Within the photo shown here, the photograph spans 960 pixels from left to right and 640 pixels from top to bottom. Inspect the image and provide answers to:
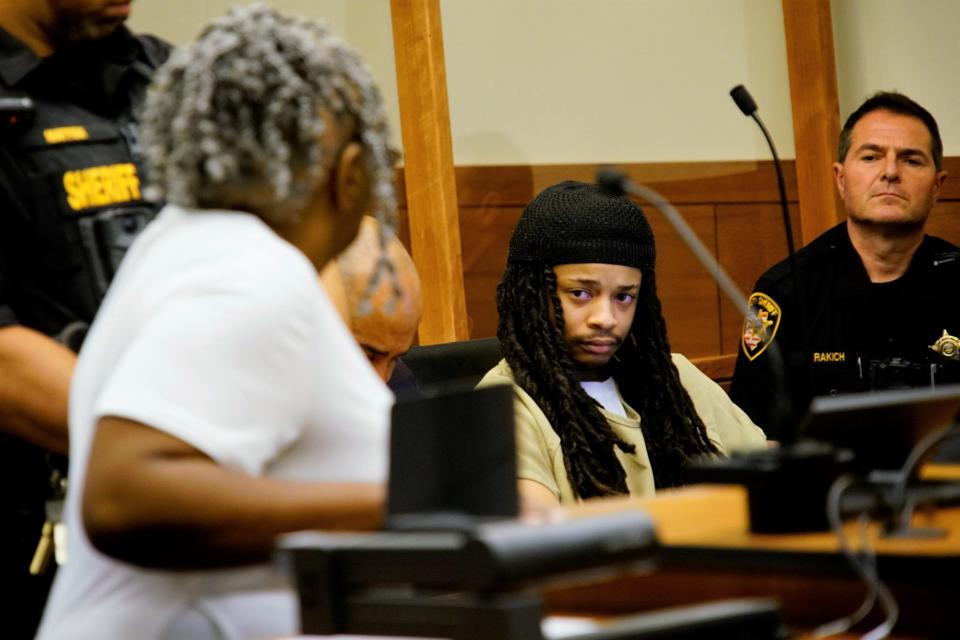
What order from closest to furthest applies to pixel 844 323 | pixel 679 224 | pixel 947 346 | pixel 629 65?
pixel 679 224
pixel 947 346
pixel 844 323
pixel 629 65

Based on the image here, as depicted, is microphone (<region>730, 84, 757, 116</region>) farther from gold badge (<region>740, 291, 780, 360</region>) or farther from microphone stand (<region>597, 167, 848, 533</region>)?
microphone stand (<region>597, 167, 848, 533</region>)

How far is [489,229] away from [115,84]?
2560 mm

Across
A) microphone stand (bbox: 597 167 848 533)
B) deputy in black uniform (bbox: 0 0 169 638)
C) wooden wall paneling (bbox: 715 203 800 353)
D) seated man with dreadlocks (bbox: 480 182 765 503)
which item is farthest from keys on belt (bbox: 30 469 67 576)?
wooden wall paneling (bbox: 715 203 800 353)

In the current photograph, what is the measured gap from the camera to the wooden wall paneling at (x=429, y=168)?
14.4ft

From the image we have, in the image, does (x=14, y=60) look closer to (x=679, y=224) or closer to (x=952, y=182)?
(x=679, y=224)

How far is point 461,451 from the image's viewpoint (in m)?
1.42

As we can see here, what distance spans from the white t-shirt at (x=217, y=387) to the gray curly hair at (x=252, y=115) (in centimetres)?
5

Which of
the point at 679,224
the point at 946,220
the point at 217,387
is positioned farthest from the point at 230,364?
the point at 946,220

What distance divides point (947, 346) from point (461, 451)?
304cm

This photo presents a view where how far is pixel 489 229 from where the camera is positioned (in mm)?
4688

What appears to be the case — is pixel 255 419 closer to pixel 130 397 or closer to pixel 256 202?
pixel 130 397

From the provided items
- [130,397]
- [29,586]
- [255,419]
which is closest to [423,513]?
[255,419]

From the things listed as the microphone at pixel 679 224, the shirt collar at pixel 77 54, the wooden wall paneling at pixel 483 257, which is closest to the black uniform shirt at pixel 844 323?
the wooden wall paneling at pixel 483 257

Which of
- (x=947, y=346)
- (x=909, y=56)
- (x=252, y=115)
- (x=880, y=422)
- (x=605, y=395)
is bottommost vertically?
(x=947, y=346)
